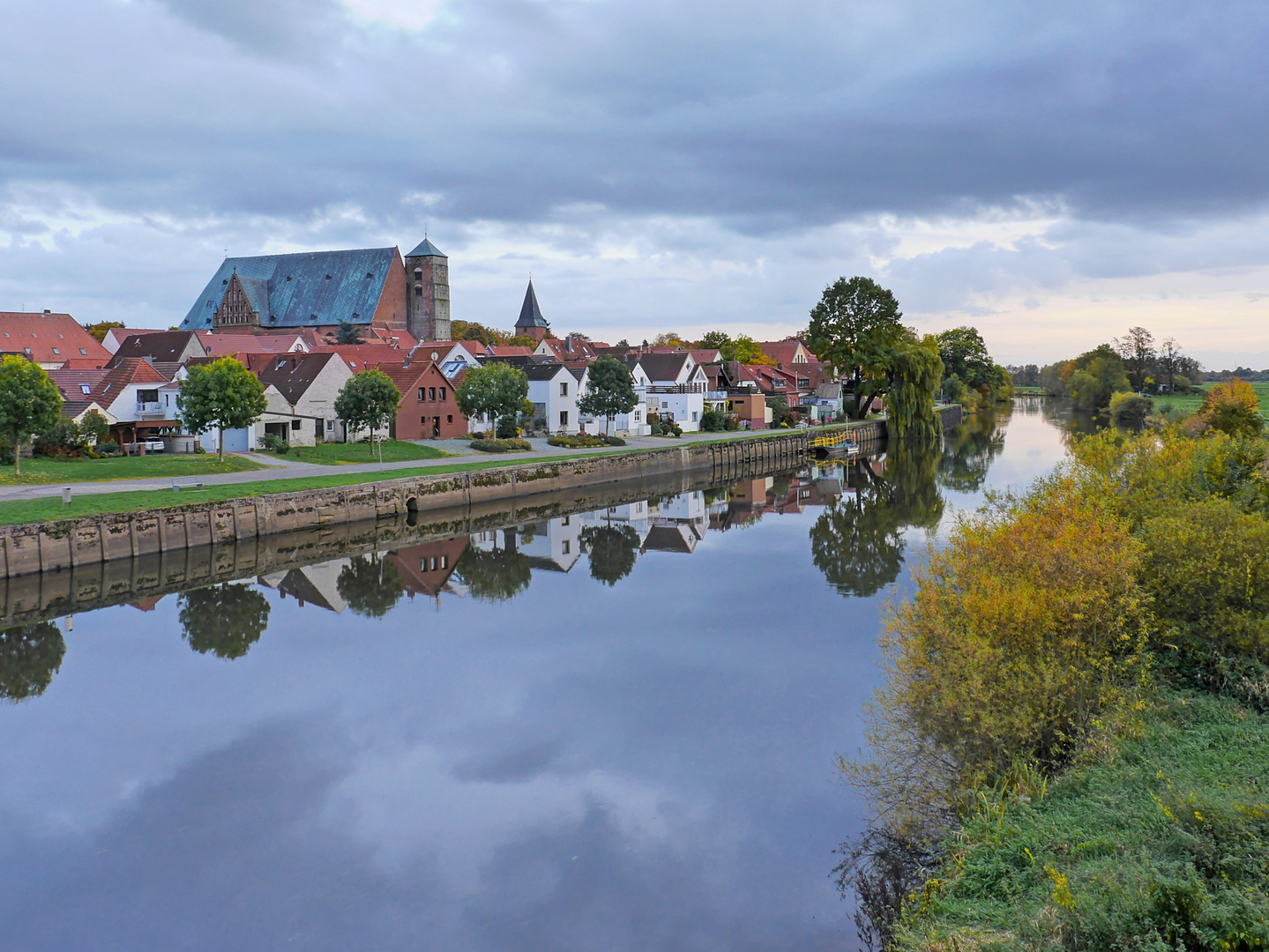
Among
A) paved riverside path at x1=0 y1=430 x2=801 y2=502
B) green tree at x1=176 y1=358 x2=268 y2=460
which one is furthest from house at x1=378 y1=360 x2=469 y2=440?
green tree at x1=176 y1=358 x2=268 y2=460

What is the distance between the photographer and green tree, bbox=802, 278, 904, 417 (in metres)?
83.8

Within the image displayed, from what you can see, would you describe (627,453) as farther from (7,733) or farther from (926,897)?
(926,897)

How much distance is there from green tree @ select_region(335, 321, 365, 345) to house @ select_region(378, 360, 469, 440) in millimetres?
45248

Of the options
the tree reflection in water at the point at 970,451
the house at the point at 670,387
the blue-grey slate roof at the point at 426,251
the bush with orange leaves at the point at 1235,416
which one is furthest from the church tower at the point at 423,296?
the bush with orange leaves at the point at 1235,416

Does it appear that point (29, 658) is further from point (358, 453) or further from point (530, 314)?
point (530, 314)

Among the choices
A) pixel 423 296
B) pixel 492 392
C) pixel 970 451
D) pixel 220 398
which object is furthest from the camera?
pixel 423 296

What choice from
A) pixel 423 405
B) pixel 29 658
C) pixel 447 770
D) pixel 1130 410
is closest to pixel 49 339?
pixel 423 405

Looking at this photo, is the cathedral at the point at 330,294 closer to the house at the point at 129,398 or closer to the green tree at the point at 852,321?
the green tree at the point at 852,321

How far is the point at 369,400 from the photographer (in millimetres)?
50562

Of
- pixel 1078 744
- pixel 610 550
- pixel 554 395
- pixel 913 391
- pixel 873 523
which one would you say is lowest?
pixel 610 550

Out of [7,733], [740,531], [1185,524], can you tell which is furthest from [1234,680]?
[740,531]

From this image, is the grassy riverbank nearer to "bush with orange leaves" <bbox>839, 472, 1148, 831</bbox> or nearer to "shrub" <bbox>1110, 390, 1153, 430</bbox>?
"bush with orange leaves" <bbox>839, 472, 1148, 831</bbox>

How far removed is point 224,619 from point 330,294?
98.1 m

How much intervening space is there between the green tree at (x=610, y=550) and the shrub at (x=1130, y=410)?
7351 centimetres
